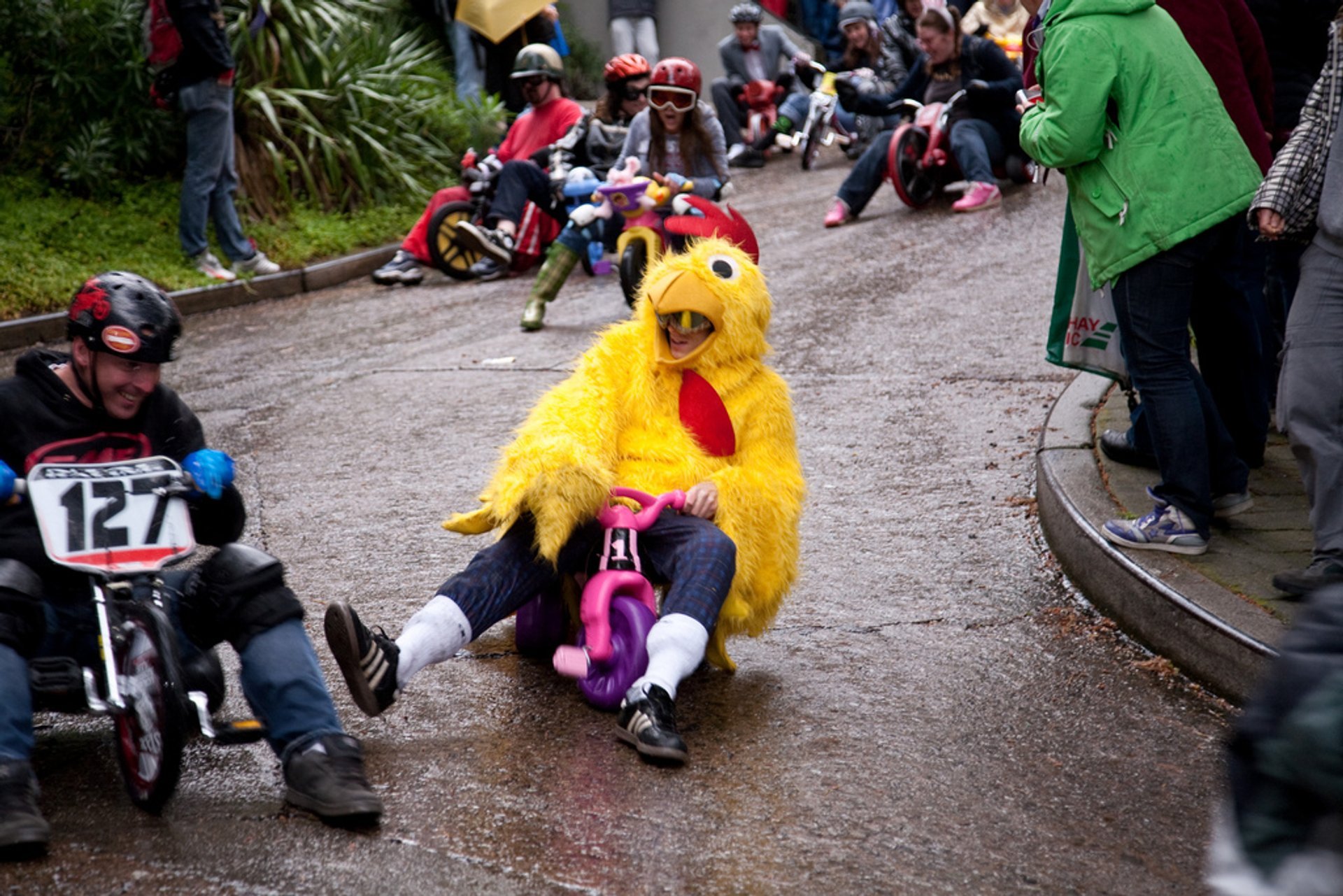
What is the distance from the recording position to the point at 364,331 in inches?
386

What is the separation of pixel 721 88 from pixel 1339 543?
13.4 m

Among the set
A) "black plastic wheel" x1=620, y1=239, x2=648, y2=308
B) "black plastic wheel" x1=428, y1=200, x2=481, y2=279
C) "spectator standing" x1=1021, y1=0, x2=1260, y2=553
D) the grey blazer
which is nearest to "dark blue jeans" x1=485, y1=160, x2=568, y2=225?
"black plastic wheel" x1=428, y1=200, x2=481, y2=279

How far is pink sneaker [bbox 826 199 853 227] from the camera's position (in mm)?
12031

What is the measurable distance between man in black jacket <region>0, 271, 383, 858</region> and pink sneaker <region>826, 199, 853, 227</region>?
8.77 metres

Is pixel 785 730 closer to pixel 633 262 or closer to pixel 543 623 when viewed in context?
pixel 543 623

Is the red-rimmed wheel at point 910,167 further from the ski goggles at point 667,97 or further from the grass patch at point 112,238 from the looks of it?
the grass patch at point 112,238

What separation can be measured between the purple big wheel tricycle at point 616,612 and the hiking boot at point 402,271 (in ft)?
25.1

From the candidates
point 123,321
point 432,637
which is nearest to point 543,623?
point 432,637

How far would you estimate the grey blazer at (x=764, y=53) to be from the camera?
16812mm

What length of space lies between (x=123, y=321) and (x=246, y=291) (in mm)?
7887

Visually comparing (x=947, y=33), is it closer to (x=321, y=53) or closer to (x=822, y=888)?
(x=321, y=53)

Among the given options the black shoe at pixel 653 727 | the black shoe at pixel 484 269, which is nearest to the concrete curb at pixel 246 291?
the black shoe at pixel 484 269

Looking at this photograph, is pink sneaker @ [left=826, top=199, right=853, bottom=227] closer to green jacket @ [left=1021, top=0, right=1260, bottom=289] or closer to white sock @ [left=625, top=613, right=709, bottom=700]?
green jacket @ [left=1021, top=0, right=1260, bottom=289]

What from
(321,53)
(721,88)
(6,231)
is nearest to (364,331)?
(6,231)
